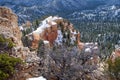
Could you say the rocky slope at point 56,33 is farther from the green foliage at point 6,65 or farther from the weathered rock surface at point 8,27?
the green foliage at point 6,65

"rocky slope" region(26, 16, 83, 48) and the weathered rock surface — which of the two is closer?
the weathered rock surface

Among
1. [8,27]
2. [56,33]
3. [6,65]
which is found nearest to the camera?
[6,65]

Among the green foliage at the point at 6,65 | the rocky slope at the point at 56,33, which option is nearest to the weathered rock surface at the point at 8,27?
the green foliage at the point at 6,65

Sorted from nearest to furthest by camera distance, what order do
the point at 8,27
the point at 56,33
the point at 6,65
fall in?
the point at 6,65
the point at 8,27
the point at 56,33

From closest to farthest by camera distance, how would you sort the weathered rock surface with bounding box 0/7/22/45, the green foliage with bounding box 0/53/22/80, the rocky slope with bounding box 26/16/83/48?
1. the green foliage with bounding box 0/53/22/80
2. the weathered rock surface with bounding box 0/7/22/45
3. the rocky slope with bounding box 26/16/83/48

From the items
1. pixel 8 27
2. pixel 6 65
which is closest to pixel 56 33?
pixel 8 27

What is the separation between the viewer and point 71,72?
27078 mm

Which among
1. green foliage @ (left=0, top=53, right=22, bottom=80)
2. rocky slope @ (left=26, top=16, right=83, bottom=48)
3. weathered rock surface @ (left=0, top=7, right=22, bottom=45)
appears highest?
weathered rock surface @ (left=0, top=7, right=22, bottom=45)

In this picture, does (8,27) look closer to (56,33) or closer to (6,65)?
(6,65)

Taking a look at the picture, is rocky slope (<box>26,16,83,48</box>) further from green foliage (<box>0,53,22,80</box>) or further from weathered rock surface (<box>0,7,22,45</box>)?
green foliage (<box>0,53,22,80</box>)

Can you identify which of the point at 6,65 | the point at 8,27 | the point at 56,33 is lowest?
the point at 56,33

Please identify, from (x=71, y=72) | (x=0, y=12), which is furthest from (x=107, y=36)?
(x=71, y=72)

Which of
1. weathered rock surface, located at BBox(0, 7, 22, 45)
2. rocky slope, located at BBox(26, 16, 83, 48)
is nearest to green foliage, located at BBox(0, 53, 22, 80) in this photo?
weathered rock surface, located at BBox(0, 7, 22, 45)

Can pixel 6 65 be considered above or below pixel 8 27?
below
